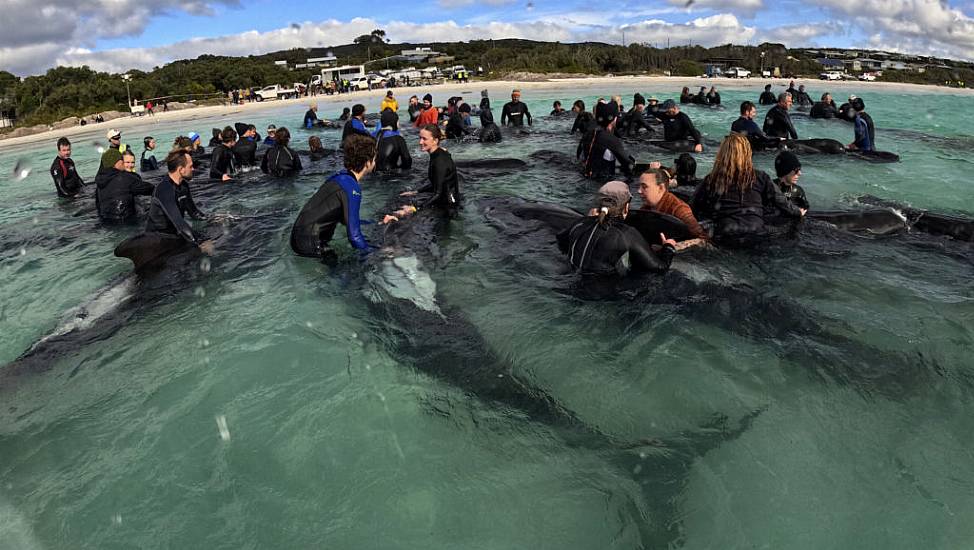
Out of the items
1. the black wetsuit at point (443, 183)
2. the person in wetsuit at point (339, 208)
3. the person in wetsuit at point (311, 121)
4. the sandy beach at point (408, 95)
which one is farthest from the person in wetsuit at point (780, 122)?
the sandy beach at point (408, 95)

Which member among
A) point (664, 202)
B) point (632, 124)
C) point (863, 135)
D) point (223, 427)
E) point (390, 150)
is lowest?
point (223, 427)

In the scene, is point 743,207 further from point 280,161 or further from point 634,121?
point 634,121

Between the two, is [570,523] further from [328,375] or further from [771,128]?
[771,128]

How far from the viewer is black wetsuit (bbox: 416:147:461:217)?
28.1ft

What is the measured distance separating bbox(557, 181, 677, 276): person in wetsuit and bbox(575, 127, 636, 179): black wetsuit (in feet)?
18.6

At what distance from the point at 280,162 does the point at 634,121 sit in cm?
1086

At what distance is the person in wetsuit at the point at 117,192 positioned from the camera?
9.98m

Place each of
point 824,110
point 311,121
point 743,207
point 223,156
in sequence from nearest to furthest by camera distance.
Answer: point 743,207
point 223,156
point 824,110
point 311,121

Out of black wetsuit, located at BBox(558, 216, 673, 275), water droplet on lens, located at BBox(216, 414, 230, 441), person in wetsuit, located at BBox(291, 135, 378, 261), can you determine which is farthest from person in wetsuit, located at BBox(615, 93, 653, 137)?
water droplet on lens, located at BBox(216, 414, 230, 441)

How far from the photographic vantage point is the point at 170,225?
7.35 meters

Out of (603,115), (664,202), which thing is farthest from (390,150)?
(664,202)

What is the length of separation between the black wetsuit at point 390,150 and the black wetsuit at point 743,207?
24.3 feet

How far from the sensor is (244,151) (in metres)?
14.3

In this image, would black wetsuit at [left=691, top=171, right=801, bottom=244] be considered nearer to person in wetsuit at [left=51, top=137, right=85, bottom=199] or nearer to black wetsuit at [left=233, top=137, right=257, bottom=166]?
black wetsuit at [left=233, top=137, right=257, bottom=166]
